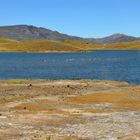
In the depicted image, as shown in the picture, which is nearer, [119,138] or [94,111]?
[119,138]

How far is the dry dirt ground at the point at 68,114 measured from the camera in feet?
125

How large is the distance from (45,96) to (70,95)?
3.77 meters

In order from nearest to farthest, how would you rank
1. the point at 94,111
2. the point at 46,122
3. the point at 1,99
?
the point at 46,122, the point at 94,111, the point at 1,99

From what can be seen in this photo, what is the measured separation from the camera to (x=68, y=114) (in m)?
50.4

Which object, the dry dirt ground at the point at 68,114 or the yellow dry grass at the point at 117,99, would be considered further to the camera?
the yellow dry grass at the point at 117,99

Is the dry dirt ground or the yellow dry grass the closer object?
the dry dirt ground

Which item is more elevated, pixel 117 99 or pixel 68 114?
pixel 117 99

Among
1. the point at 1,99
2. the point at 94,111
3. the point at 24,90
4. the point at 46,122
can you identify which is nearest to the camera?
the point at 46,122

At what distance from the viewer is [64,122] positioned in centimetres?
4478

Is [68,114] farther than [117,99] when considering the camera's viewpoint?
No

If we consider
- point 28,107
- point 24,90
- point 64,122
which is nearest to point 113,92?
point 24,90

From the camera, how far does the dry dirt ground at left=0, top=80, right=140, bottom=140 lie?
38234mm

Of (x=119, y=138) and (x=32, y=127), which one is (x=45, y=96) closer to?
(x=32, y=127)

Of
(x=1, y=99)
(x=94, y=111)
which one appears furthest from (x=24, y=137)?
(x=1, y=99)
